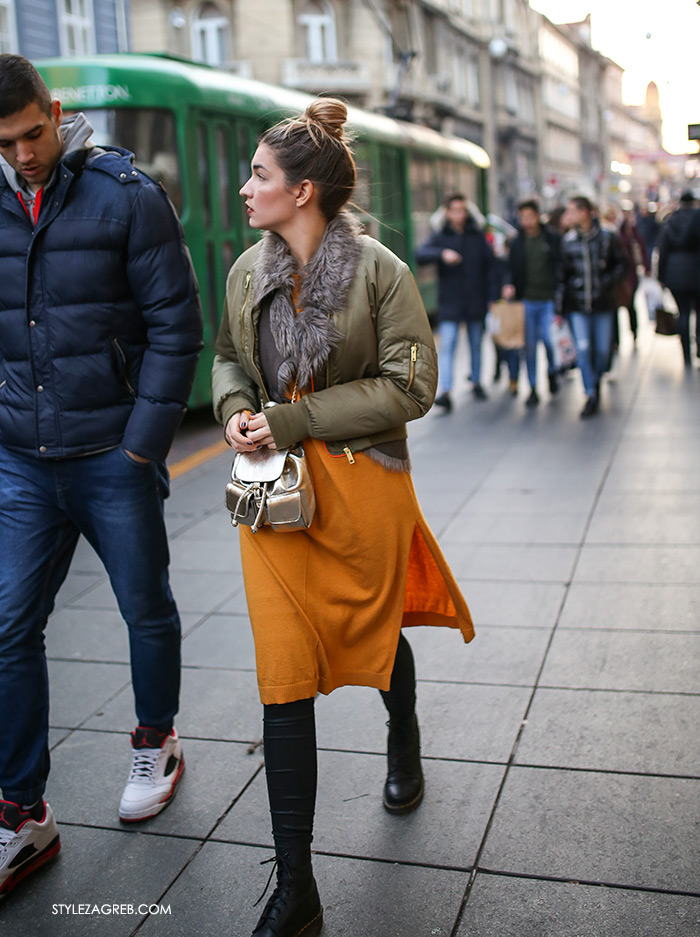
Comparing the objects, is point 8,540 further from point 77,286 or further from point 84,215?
point 84,215

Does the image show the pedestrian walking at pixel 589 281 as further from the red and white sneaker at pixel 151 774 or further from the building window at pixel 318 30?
the building window at pixel 318 30

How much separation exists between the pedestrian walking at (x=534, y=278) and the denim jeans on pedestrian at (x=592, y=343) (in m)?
0.57

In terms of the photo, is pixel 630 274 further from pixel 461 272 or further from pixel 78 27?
pixel 78 27

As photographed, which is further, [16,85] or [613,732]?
[613,732]

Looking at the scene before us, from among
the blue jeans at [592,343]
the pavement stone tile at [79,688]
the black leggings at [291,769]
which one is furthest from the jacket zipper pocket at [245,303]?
the blue jeans at [592,343]

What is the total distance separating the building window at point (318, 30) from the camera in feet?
127

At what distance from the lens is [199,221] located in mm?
9773

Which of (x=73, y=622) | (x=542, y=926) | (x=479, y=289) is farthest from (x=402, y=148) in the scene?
(x=542, y=926)

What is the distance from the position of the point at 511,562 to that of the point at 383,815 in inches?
98.1

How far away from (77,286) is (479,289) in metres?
7.89

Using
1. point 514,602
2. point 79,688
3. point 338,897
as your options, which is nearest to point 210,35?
point 514,602

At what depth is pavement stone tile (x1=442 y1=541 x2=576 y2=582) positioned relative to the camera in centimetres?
522

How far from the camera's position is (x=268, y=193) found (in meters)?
2.69

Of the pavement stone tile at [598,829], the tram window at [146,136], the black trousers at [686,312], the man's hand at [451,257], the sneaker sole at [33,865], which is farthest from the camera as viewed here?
the black trousers at [686,312]
